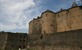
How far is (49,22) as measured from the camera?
49.0 m

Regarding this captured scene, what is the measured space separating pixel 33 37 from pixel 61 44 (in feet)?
48.3

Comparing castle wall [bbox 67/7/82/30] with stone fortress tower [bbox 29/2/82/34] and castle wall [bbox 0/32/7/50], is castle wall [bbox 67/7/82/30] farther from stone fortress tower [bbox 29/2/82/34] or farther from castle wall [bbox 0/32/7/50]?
castle wall [bbox 0/32/7/50]

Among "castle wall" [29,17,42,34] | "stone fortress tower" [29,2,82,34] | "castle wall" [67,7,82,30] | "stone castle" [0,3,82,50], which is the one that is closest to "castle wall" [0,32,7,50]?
"stone castle" [0,3,82,50]

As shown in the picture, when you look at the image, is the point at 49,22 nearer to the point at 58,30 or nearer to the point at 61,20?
the point at 58,30

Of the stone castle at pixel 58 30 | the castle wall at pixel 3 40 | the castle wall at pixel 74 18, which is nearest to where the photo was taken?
the stone castle at pixel 58 30

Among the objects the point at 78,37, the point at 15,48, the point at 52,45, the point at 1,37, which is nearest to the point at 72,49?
the point at 78,37

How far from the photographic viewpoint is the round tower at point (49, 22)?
1921 inches

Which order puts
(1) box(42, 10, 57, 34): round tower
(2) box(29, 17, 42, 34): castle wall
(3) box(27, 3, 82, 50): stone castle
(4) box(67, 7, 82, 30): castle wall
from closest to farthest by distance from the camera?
(3) box(27, 3, 82, 50): stone castle → (4) box(67, 7, 82, 30): castle wall → (1) box(42, 10, 57, 34): round tower → (2) box(29, 17, 42, 34): castle wall

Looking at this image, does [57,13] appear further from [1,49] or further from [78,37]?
[78,37]

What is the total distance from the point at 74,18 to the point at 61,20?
14.8 ft

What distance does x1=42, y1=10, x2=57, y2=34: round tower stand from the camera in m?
48.8

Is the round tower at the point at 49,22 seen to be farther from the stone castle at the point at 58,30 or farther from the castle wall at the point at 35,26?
the castle wall at the point at 35,26

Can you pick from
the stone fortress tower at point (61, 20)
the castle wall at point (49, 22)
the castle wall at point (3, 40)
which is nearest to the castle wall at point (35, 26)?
the stone fortress tower at point (61, 20)

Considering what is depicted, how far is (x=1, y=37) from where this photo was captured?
44125 millimetres
